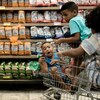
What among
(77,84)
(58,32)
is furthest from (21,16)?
(77,84)

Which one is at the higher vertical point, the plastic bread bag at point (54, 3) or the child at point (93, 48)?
the plastic bread bag at point (54, 3)

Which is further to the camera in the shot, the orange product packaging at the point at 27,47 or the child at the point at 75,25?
the orange product packaging at the point at 27,47

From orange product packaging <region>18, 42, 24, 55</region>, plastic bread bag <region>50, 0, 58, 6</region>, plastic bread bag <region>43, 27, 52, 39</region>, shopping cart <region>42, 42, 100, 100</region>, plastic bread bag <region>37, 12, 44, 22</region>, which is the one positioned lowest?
shopping cart <region>42, 42, 100, 100</region>

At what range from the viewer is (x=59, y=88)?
3104 millimetres

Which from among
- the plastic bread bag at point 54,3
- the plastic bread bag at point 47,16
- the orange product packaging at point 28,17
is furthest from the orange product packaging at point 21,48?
the plastic bread bag at point 54,3

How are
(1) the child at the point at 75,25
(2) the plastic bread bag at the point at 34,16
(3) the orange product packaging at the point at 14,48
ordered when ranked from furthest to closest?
(2) the plastic bread bag at the point at 34,16 < (3) the orange product packaging at the point at 14,48 < (1) the child at the point at 75,25

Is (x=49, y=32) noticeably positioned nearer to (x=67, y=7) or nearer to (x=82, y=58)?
(x=67, y=7)

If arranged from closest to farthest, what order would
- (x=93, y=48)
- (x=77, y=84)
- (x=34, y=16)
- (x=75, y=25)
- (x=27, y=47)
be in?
(x=93, y=48) → (x=77, y=84) → (x=75, y=25) → (x=27, y=47) → (x=34, y=16)

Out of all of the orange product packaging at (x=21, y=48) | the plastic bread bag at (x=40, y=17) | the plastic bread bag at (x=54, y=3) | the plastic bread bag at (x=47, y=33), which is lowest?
the orange product packaging at (x=21, y=48)

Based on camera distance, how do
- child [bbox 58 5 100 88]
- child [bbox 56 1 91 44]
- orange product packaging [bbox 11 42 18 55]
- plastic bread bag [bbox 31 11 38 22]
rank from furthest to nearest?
plastic bread bag [bbox 31 11 38 22] → orange product packaging [bbox 11 42 18 55] → child [bbox 56 1 91 44] → child [bbox 58 5 100 88]

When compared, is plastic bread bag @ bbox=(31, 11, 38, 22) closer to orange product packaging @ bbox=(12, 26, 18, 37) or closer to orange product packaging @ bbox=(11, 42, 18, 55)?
orange product packaging @ bbox=(12, 26, 18, 37)

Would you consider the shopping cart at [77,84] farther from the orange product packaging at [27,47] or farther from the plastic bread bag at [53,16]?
the plastic bread bag at [53,16]

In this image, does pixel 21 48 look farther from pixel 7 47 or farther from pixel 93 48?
pixel 93 48

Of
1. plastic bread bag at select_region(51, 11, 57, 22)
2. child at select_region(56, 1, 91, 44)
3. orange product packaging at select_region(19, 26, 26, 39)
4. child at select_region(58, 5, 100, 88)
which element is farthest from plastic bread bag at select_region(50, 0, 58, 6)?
child at select_region(58, 5, 100, 88)
